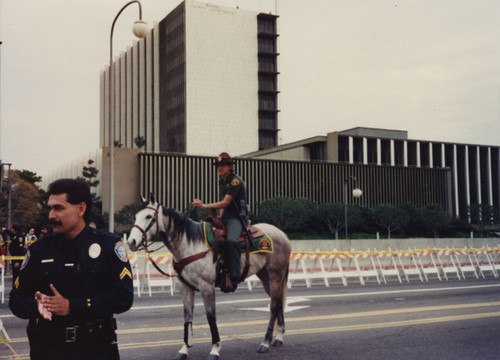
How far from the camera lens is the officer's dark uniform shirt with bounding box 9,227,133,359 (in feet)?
11.6

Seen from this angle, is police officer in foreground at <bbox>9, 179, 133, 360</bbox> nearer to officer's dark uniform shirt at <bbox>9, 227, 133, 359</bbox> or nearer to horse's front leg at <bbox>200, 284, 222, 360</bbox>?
officer's dark uniform shirt at <bbox>9, 227, 133, 359</bbox>

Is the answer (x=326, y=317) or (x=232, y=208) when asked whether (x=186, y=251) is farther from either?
(x=326, y=317)

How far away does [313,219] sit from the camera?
70500 millimetres

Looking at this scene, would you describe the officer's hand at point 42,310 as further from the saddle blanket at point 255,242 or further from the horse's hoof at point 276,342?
the horse's hoof at point 276,342

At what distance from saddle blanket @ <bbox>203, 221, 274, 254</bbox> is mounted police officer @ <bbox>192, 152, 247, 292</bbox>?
252 mm

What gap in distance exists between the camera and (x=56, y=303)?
3428 millimetres

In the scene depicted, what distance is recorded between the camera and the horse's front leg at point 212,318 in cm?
780

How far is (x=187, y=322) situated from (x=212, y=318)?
0.47 meters

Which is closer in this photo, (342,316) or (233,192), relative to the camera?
(233,192)

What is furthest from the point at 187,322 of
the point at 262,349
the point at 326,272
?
the point at 326,272

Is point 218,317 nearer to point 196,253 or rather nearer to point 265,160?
point 196,253

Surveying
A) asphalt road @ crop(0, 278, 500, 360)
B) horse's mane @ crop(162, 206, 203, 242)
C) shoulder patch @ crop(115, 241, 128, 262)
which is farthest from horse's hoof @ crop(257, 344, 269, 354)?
shoulder patch @ crop(115, 241, 128, 262)

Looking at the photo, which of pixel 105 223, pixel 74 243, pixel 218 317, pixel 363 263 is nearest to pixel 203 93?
pixel 105 223

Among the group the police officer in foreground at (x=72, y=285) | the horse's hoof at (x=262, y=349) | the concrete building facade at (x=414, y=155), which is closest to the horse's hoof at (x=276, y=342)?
the horse's hoof at (x=262, y=349)
